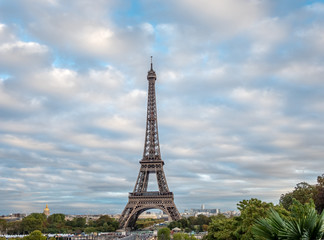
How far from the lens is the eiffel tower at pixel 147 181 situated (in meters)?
93.5

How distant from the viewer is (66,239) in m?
82.1

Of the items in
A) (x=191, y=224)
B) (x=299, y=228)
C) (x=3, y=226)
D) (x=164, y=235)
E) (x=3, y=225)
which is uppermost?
(x=299, y=228)

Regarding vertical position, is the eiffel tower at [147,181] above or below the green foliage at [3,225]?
above

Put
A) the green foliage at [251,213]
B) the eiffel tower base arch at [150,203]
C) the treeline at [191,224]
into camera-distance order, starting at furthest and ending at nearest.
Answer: the treeline at [191,224] → the eiffel tower base arch at [150,203] → the green foliage at [251,213]

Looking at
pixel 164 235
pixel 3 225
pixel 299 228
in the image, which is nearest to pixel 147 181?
pixel 164 235

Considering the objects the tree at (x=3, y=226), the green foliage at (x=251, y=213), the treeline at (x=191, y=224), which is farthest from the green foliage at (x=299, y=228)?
the tree at (x=3, y=226)

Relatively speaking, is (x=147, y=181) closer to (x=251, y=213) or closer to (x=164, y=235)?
(x=164, y=235)

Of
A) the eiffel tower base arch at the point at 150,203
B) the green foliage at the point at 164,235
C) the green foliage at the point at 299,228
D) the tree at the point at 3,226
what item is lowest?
the green foliage at the point at 164,235

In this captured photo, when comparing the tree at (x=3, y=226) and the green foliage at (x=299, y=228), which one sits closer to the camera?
the green foliage at (x=299, y=228)

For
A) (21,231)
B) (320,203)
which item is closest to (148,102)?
(21,231)

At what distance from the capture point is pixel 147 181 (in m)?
99.6

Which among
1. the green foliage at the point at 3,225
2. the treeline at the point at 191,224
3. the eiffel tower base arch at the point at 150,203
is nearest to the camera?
the eiffel tower base arch at the point at 150,203

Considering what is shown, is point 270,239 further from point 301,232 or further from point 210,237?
point 210,237

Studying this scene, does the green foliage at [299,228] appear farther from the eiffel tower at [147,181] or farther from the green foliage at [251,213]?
the eiffel tower at [147,181]
